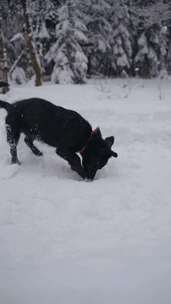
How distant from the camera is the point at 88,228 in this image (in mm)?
4352

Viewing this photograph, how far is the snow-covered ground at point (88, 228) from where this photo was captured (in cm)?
325

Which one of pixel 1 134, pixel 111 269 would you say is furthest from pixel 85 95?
pixel 111 269

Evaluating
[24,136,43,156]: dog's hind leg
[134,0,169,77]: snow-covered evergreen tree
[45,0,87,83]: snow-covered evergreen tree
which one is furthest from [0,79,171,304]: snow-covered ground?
[134,0,169,77]: snow-covered evergreen tree

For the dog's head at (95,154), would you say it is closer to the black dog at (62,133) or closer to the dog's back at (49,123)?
the black dog at (62,133)

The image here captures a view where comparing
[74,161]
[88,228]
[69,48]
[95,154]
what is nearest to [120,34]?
[69,48]

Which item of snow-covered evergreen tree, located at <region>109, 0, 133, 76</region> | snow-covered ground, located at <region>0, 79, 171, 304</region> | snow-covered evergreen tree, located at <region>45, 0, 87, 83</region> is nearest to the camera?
snow-covered ground, located at <region>0, 79, 171, 304</region>

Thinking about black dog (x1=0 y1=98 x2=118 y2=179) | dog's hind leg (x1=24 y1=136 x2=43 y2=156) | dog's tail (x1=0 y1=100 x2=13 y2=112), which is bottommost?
dog's hind leg (x1=24 y1=136 x2=43 y2=156)

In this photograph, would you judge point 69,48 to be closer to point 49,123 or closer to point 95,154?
point 49,123

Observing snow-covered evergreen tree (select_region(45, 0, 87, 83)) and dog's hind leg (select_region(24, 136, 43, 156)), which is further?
snow-covered evergreen tree (select_region(45, 0, 87, 83))

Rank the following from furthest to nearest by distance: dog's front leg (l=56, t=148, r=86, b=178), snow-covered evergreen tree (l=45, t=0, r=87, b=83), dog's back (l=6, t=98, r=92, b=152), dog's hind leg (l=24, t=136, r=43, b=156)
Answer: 1. snow-covered evergreen tree (l=45, t=0, r=87, b=83)
2. dog's hind leg (l=24, t=136, r=43, b=156)
3. dog's back (l=6, t=98, r=92, b=152)
4. dog's front leg (l=56, t=148, r=86, b=178)

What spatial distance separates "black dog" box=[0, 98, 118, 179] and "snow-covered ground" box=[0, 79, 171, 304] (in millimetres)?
308

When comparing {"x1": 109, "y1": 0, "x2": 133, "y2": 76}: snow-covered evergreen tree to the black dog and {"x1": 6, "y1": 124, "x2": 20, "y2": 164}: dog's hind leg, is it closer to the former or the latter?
the black dog

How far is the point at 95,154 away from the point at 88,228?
2133mm

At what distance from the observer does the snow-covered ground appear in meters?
3.25
